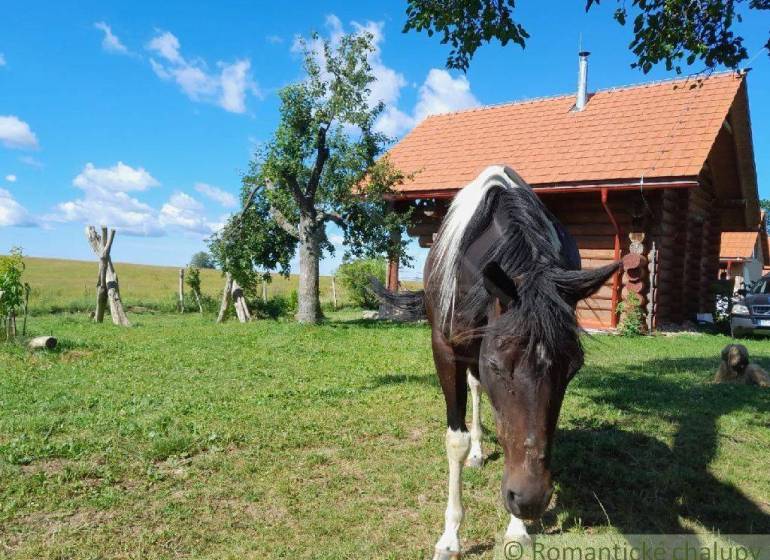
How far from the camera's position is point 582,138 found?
13.6 m

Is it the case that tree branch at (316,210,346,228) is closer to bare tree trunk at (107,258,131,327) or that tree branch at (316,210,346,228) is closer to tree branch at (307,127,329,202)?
tree branch at (307,127,329,202)

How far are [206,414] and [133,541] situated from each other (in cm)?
235

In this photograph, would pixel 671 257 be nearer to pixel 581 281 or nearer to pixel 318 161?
pixel 318 161

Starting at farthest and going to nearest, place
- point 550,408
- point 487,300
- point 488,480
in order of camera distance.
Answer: point 488,480, point 487,300, point 550,408

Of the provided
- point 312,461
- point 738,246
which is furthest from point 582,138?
point 738,246

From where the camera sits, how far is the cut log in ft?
27.0

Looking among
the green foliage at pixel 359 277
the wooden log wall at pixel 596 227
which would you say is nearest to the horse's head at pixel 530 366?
the wooden log wall at pixel 596 227

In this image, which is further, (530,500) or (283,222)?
(283,222)

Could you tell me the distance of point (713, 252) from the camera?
17.0 m

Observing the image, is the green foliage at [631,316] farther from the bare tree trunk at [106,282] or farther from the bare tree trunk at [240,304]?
the bare tree trunk at [106,282]

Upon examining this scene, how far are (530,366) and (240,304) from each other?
45.6ft

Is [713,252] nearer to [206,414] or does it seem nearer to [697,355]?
[697,355]

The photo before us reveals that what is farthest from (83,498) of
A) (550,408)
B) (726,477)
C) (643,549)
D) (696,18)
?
(696,18)

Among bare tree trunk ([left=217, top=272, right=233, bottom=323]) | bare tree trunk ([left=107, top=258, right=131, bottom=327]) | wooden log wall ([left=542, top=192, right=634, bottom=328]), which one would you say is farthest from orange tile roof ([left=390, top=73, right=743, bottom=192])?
bare tree trunk ([left=107, top=258, right=131, bottom=327])
